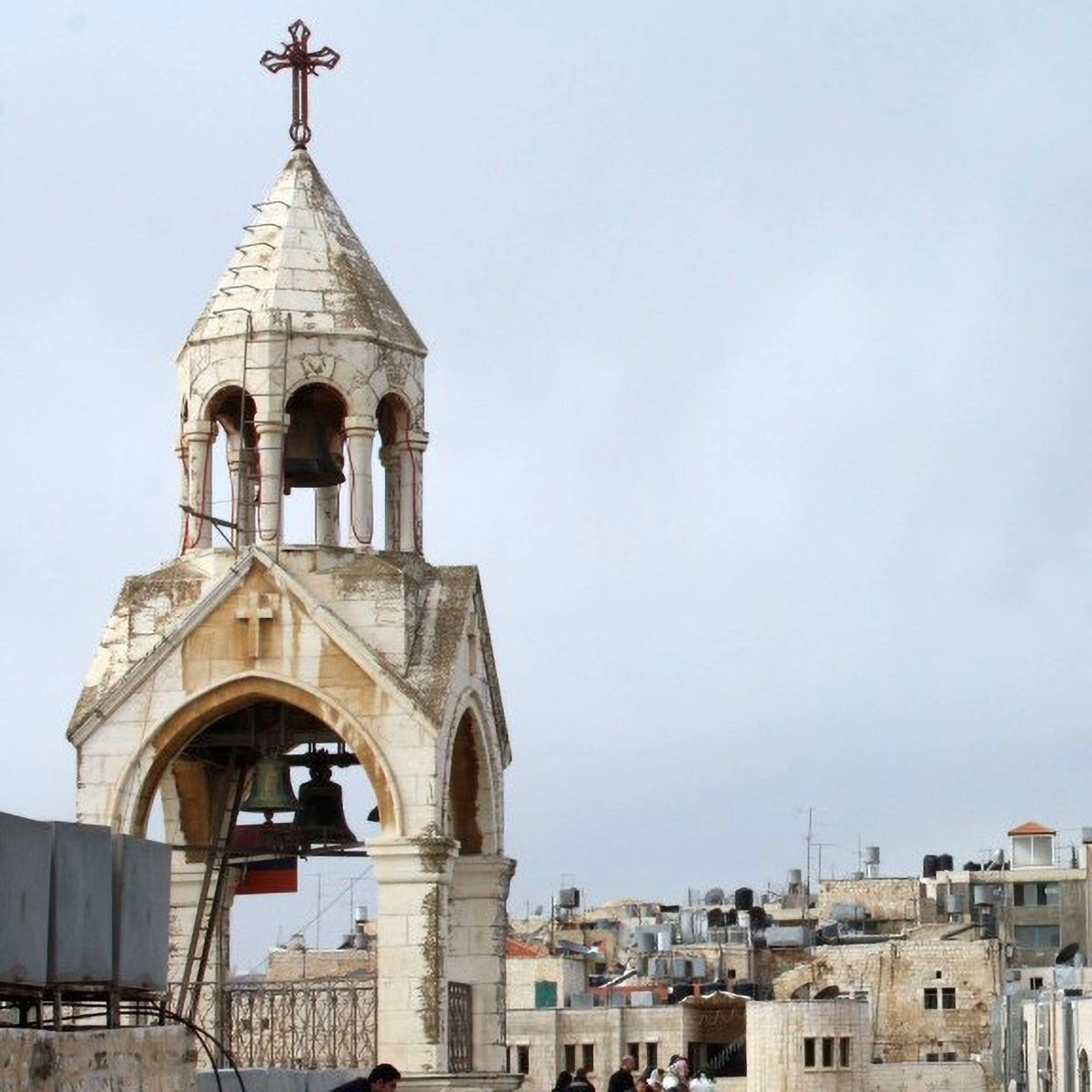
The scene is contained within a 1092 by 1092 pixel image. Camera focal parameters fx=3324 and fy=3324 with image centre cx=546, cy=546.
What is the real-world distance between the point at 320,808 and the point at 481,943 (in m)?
1.86

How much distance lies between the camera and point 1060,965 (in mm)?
110188

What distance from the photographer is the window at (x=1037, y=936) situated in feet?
394

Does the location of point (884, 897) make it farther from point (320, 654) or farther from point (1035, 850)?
point (320, 654)

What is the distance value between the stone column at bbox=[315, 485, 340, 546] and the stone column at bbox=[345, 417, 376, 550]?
1.23m

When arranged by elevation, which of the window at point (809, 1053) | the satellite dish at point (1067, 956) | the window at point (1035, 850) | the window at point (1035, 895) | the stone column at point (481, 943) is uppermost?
the window at point (1035, 850)

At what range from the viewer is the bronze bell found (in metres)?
28.8

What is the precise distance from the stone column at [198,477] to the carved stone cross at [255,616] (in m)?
0.88

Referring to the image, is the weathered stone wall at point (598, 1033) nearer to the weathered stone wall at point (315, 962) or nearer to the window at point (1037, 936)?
the weathered stone wall at point (315, 962)

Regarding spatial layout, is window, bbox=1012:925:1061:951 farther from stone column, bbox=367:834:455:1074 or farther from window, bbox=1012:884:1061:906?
stone column, bbox=367:834:455:1074

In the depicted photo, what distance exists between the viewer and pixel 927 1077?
→ 332 ft

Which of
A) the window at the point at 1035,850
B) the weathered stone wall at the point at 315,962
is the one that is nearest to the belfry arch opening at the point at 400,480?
the weathered stone wall at the point at 315,962

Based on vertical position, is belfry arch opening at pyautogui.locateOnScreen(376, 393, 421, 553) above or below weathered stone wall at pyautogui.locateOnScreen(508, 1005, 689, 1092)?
above

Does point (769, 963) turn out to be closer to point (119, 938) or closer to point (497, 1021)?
point (497, 1021)

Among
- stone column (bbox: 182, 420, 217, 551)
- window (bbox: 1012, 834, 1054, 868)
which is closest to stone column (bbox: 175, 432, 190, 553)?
stone column (bbox: 182, 420, 217, 551)
